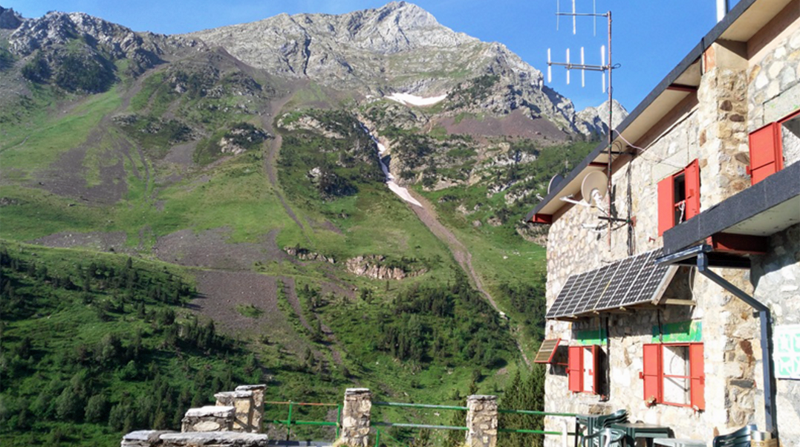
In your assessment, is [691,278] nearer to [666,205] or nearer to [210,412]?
[666,205]

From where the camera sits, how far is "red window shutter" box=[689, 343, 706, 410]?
8.25 metres

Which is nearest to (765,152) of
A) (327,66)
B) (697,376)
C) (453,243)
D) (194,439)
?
(697,376)

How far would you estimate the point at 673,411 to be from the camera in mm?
8930

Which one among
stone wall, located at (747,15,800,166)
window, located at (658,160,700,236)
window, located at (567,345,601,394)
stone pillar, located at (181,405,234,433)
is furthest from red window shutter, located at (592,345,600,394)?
stone pillar, located at (181,405,234,433)

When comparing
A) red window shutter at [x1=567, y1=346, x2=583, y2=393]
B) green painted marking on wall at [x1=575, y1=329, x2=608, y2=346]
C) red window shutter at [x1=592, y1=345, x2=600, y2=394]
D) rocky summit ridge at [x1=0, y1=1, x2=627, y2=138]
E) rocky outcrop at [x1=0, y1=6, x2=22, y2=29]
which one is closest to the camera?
red window shutter at [x1=592, y1=345, x2=600, y2=394]

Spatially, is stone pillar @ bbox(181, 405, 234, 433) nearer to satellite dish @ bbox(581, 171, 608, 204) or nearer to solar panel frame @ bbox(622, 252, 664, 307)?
solar panel frame @ bbox(622, 252, 664, 307)

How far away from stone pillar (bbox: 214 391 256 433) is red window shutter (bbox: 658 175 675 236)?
8.41 m

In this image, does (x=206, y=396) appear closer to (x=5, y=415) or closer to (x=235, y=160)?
(x=5, y=415)

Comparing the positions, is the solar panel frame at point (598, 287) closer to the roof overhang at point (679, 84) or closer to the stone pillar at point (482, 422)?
the roof overhang at point (679, 84)

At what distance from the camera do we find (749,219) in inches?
237

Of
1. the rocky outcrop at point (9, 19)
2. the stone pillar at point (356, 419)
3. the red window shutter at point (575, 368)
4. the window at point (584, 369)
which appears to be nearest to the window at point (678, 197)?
the window at point (584, 369)

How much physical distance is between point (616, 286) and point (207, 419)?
23.4 ft

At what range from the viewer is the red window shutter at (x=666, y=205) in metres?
9.62

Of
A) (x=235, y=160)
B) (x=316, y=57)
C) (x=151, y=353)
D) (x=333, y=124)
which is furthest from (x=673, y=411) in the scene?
(x=316, y=57)
